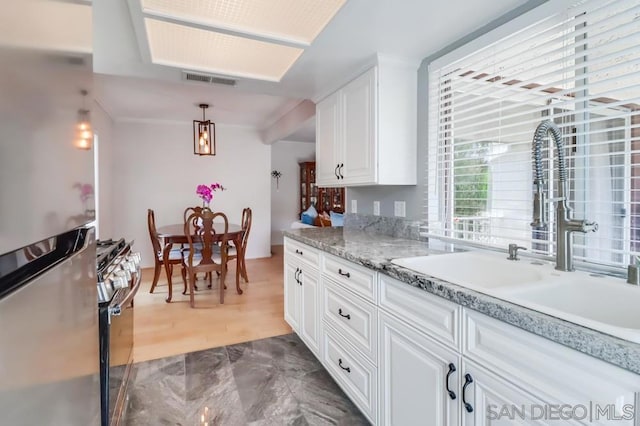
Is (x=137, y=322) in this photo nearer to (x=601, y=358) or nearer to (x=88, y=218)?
(x=88, y=218)

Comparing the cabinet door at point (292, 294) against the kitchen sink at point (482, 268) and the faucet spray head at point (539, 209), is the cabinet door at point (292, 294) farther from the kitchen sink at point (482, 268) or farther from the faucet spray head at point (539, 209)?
the faucet spray head at point (539, 209)

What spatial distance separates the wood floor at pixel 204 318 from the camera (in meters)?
2.67

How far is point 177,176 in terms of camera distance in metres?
5.55

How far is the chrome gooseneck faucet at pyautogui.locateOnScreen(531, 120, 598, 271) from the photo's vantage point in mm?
1279

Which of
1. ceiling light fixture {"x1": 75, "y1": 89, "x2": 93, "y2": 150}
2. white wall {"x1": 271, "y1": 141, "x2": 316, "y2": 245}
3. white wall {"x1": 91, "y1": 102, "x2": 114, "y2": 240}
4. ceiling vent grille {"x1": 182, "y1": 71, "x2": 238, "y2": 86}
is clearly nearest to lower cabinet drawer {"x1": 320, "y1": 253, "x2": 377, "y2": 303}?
ceiling light fixture {"x1": 75, "y1": 89, "x2": 93, "y2": 150}

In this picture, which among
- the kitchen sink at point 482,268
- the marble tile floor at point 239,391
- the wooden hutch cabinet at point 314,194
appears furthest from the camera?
the wooden hutch cabinet at point 314,194

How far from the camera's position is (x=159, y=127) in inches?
212

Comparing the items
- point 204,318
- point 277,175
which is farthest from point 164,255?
point 277,175

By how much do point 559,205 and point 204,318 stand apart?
305cm

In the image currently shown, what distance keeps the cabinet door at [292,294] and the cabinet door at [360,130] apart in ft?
2.81

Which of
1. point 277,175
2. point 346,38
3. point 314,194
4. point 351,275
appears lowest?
point 351,275

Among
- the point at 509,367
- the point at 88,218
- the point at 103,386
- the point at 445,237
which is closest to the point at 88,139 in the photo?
the point at 88,218

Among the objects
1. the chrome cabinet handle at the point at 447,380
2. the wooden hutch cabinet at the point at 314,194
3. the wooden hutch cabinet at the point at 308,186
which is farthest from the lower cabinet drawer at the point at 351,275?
the wooden hutch cabinet at the point at 308,186

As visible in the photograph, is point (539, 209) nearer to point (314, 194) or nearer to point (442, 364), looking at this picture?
point (442, 364)
